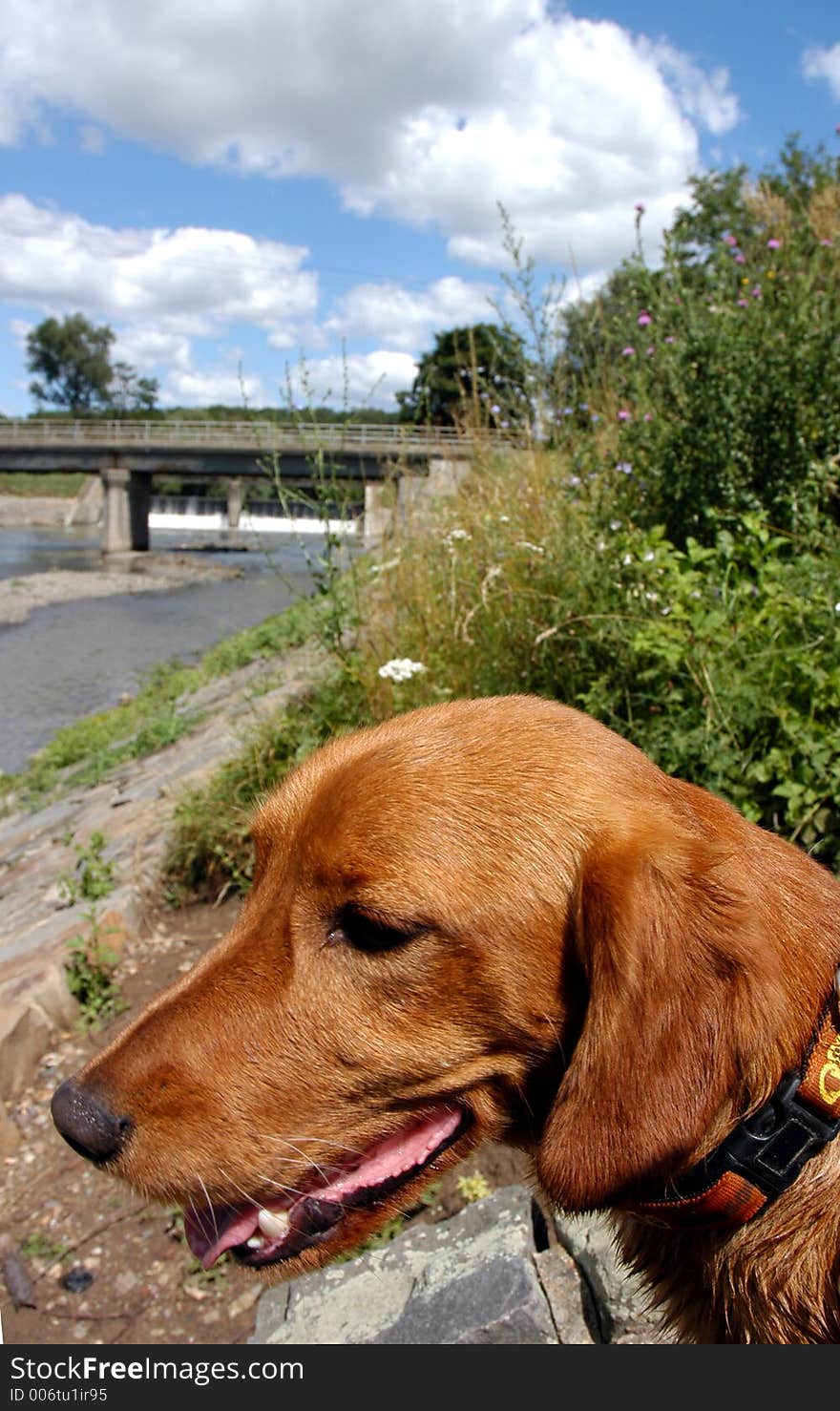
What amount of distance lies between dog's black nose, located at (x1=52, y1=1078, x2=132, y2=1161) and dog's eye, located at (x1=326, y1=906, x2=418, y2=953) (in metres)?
0.56

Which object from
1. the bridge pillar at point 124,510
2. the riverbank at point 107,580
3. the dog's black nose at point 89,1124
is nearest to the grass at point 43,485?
the bridge pillar at point 124,510

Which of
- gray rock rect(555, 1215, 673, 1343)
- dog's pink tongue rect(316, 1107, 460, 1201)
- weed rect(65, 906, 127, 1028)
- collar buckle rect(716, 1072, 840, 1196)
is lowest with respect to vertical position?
weed rect(65, 906, 127, 1028)

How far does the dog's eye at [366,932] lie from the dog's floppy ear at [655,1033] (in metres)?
0.41

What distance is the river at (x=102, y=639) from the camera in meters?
15.3

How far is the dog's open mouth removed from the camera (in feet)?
6.92

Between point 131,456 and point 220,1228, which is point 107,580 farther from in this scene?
point 220,1228

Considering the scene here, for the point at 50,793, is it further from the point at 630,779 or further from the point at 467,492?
the point at 630,779

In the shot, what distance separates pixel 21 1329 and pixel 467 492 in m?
6.45

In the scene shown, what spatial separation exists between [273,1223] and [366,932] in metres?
0.69

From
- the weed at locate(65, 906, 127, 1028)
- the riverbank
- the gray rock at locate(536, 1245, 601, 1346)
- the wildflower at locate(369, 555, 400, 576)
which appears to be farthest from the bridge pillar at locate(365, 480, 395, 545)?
the riverbank

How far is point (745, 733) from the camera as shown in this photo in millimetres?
4164

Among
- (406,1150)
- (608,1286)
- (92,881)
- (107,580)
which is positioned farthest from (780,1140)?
(107,580)

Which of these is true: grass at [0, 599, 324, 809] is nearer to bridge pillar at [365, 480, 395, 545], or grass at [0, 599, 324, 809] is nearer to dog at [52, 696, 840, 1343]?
bridge pillar at [365, 480, 395, 545]

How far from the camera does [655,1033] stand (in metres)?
1.75
